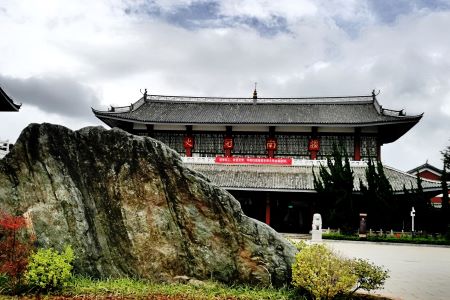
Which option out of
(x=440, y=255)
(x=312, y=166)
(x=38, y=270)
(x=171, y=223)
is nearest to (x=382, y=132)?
(x=312, y=166)

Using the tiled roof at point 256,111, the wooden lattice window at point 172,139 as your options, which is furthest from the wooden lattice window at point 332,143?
the wooden lattice window at point 172,139

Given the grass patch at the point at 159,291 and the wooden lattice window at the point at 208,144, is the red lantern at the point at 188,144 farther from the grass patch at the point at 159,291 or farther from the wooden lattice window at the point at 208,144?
the grass patch at the point at 159,291

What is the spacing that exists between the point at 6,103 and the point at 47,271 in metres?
16.8

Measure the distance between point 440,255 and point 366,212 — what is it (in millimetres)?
6986

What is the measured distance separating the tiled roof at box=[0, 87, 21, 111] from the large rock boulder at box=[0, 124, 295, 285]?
44.1ft

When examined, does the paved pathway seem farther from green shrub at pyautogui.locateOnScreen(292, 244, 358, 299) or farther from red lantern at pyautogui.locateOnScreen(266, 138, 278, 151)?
red lantern at pyautogui.locateOnScreen(266, 138, 278, 151)

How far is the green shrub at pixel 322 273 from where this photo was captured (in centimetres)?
762

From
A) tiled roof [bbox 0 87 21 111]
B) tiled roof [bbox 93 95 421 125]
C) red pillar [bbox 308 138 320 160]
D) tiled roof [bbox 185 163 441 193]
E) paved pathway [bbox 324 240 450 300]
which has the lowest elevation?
paved pathway [bbox 324 240 450 300]

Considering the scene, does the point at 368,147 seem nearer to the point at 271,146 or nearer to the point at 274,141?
the point at 274,141

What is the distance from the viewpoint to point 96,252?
8.96m

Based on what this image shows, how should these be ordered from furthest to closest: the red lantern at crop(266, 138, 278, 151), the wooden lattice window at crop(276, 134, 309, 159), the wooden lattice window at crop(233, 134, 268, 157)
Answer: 1. the wooden lattice window at crop(233, 134, 268, 157)
2. the red lantern at crop(266, 138, 278, 151)
3. the wooden lattice window at crop(276, 134, 309, 159)

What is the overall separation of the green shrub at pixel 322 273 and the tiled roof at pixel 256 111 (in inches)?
857

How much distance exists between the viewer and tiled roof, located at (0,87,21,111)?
68.6 feet

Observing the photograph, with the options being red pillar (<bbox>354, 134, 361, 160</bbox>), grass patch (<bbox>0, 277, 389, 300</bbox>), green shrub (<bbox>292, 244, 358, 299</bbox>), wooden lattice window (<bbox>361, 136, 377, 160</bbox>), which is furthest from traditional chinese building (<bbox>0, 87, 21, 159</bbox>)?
wooden lattice window (<bbox>361, 136, 377, 160</bbox>)
